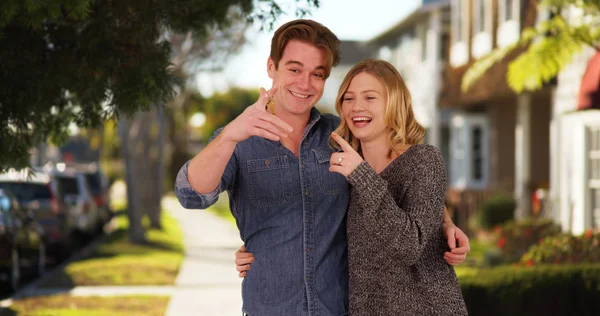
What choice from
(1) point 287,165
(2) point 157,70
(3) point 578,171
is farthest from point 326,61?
(3) point 578,171

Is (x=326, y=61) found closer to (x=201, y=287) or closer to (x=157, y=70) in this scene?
(x=157, y=70)

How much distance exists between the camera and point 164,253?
2020 centimetres

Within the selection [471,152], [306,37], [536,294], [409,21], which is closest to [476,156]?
[471,152]

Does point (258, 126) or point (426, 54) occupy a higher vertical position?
point (426, 54)

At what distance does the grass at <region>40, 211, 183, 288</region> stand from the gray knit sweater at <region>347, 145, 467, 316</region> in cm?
1100

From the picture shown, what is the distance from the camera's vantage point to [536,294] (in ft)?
27.7

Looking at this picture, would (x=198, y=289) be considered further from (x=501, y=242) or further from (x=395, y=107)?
(x=395, y=107)

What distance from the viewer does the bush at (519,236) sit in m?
15.9

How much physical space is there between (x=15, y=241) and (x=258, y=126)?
420 inches

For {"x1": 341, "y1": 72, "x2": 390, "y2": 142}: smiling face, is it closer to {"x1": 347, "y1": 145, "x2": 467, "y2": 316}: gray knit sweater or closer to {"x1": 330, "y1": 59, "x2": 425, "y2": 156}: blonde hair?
{"x1": 330, "y1": 59, "x2": 425, "y2": 156}: blonde hair

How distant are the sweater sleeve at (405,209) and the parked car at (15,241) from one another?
978 cm

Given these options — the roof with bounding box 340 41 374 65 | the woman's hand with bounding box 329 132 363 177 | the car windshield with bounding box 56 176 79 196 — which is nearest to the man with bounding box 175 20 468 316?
the woman's hand with bounding box 329 132 363 177

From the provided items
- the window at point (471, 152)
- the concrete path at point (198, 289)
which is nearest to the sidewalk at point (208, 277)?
the concrete path at point (198, 289)

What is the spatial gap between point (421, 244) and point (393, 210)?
0.18 metres
